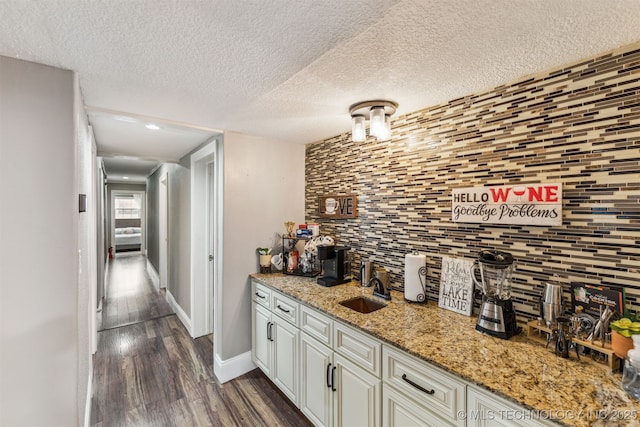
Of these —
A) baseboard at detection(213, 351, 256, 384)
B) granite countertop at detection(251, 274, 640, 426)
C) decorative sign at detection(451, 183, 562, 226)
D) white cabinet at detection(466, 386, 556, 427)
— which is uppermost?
decorative sign at detection(451, 183, 562, 226)

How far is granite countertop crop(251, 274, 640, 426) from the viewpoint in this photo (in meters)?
0.84

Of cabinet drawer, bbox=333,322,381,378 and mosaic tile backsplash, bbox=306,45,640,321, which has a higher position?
mosaic tile backsplash, bbox=306,45,640,321

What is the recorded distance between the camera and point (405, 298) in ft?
5.95

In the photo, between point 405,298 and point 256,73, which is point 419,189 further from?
point 256,73

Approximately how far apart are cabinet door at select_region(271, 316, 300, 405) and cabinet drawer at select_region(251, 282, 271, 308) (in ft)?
0.56

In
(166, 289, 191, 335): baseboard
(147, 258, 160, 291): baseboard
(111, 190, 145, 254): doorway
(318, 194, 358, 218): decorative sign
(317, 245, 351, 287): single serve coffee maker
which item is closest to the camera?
(317, 245, 351, 287): single serve coffee maker

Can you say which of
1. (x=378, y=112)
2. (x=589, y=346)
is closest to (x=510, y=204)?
(x=589, y=346)

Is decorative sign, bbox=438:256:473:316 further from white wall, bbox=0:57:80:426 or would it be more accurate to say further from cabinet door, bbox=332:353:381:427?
white wall, bbox=0:57:80:426

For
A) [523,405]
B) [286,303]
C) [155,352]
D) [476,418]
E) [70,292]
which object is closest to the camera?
[523,405]

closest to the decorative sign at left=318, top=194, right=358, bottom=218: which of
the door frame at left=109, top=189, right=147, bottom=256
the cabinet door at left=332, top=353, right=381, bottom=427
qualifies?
the cabinet door at left=332, top=353, right=381, bottom=427

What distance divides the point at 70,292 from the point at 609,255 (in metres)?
2.46

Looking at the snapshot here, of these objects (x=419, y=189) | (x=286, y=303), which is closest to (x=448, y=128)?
(x=419, y=189)

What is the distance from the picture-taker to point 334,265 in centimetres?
223

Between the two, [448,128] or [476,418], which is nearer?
[476,418]
